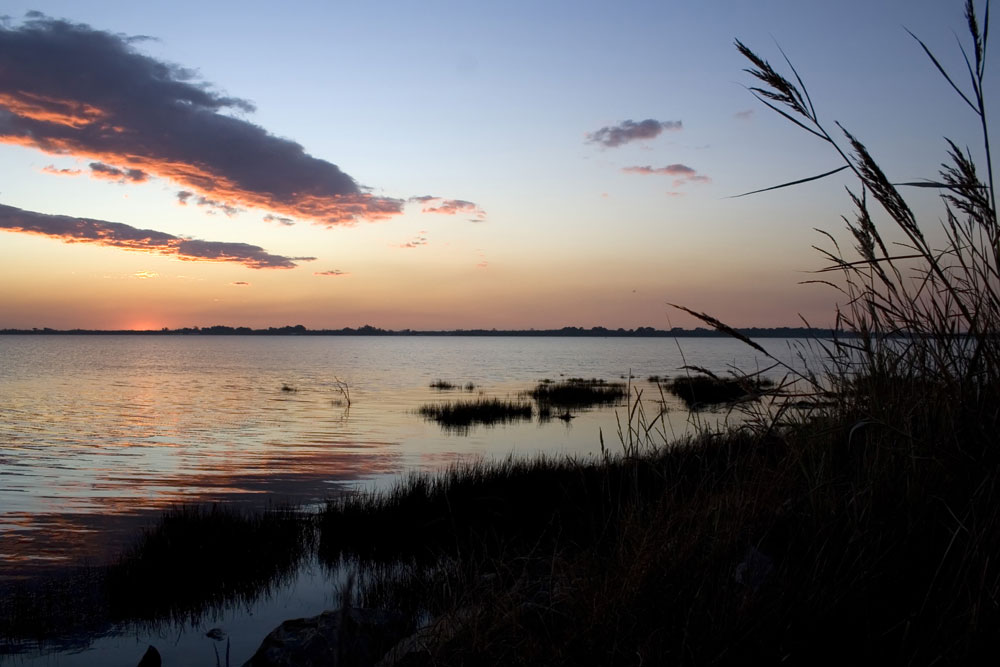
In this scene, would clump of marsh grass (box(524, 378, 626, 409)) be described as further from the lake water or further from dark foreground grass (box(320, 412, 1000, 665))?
dark foreground grass (box(320, 412, 1000, 665))

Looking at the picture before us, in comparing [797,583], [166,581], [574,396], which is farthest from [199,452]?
[574,396]

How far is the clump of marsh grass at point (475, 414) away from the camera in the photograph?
30.5 meters

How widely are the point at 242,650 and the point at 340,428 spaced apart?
21.2 metres

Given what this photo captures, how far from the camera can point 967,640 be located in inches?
103

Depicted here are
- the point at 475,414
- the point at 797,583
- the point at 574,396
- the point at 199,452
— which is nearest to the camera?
the point at 797,583

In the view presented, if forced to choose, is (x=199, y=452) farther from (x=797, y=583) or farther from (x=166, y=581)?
(x=797, y=583)

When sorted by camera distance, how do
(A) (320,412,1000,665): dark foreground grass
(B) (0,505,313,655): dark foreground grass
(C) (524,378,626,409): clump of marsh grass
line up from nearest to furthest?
(A) (320,412,1000,665): dark foreground grass < (B) (0,505,313,655): dark foreground grass < (C) (524,378,626,409): clump of marsh grass

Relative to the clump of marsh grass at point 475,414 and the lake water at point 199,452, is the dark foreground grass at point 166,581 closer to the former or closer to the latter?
the lake water at point 199,452

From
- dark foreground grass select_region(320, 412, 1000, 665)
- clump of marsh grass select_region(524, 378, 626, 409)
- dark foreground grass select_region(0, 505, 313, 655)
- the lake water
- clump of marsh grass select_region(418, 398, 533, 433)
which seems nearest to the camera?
dark foreground grass select_region(320, 412, 1000, 665)

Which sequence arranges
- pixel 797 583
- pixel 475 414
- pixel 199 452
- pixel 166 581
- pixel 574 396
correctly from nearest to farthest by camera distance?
pixel 797 583 → pixel 166 581 → pixel 199 452 → pixel 475 414 → pixel 574 396

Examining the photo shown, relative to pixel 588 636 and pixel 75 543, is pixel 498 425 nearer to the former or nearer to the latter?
pixel 75 543

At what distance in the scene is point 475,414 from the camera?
32219mm

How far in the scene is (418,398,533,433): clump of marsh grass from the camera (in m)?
30.5

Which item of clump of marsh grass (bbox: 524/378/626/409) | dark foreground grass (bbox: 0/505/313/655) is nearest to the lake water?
dark foreground grass (bbox: 0/505/313/655)
